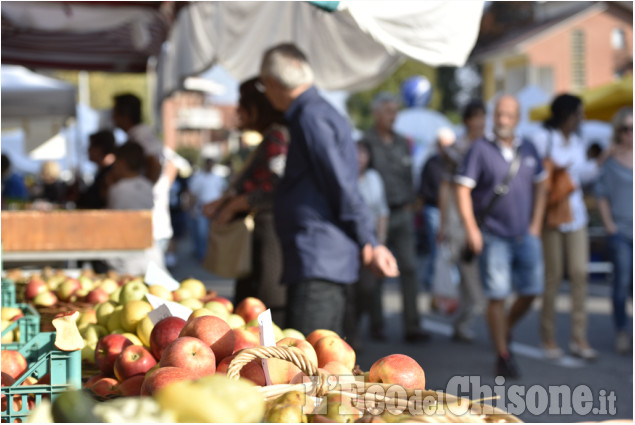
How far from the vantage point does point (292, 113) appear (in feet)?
12.7

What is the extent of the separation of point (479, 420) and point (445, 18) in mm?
1942

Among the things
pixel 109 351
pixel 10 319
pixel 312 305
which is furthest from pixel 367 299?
pixel 109 351

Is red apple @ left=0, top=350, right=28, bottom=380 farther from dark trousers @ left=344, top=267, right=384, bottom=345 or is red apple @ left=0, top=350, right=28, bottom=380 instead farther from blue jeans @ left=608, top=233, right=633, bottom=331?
blue jeans @ left=608, top=233, right=633, bottom=331

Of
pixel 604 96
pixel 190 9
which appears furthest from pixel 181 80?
pixel 604 96

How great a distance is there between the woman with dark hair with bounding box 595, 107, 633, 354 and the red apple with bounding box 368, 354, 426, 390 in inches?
200

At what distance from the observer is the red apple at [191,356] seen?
2.08 metres

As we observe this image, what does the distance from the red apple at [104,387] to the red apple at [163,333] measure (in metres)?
0.15

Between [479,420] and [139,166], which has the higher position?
[139,166]

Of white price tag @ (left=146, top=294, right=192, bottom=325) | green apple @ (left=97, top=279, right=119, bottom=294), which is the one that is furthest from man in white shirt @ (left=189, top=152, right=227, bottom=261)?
white price tag @ (left=146, top=294, right=192, bottom=325)

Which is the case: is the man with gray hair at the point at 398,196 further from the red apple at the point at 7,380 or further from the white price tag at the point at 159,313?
the red apple at the point at 7,380

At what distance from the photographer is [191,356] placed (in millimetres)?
2092

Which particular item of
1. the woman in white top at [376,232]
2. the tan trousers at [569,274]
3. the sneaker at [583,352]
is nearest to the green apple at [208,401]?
the woman in white top at [376,232]

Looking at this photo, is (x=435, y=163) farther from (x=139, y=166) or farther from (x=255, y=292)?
(x=255, y=292)

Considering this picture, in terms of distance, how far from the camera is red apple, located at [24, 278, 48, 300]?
3.89 meters
